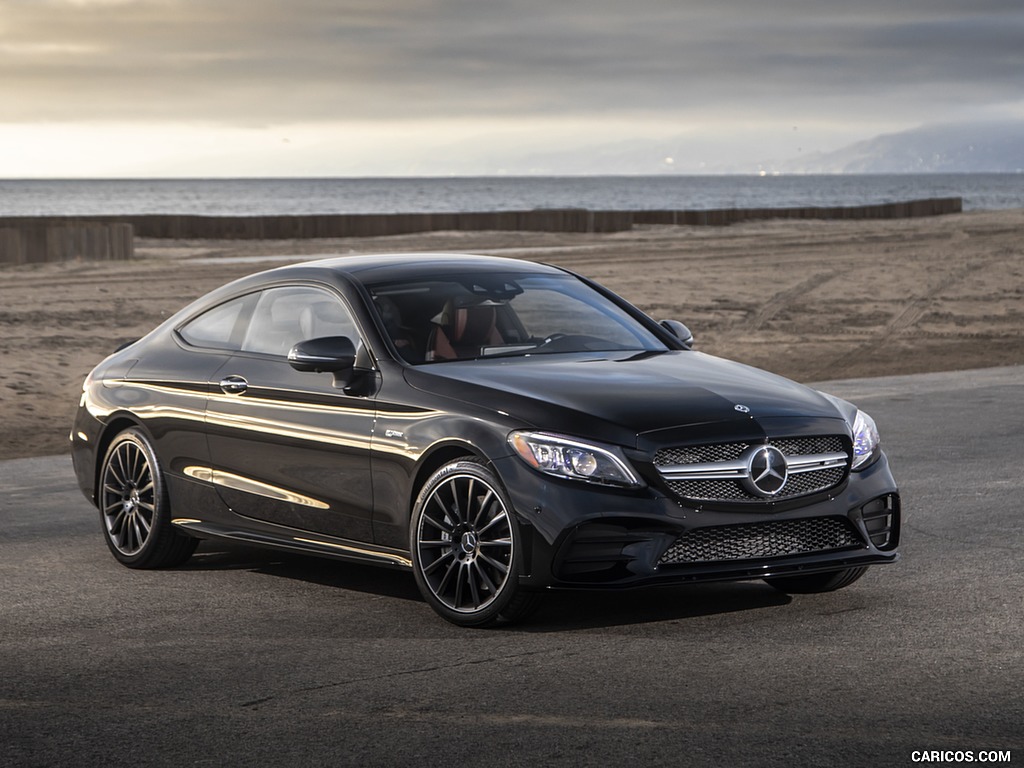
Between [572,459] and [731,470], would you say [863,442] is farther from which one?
[572,459]

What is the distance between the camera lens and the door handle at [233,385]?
8.19 meters

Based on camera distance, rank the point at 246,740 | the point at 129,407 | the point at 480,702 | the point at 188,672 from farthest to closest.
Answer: the point at 129,407
the point at 188,672
the point at 480,702
the point at 246,740

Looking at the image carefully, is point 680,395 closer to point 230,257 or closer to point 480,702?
point 480,702

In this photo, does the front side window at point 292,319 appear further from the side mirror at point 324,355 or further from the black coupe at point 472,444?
the side mirror at point 324,355

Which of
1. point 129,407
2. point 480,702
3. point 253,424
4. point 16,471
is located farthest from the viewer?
point 16,471

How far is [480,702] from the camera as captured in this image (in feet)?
19.0

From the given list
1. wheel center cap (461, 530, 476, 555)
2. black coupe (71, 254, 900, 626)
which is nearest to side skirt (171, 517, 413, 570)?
black coupe (71, 254, 900, 626)

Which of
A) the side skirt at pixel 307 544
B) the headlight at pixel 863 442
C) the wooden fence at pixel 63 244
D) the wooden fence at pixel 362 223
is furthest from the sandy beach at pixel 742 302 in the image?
the wooden fence at pixel 362 223

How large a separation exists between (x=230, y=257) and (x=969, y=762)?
40919 mm

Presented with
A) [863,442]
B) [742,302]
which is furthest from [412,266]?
[742,302]

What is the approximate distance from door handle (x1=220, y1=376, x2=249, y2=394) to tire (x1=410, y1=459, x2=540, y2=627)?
56.8 inches

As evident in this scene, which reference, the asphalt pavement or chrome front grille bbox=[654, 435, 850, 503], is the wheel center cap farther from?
chrome front grille bbox=[654, 435, 850, 503]

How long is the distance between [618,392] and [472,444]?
2.19ft

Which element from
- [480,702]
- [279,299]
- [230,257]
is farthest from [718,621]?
[230,257]
